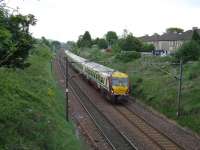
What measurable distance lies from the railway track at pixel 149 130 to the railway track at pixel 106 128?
1796 millimetres

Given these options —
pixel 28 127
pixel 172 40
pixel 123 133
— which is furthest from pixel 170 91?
pixel 172 40

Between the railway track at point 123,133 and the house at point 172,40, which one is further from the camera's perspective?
the house at point 172,40

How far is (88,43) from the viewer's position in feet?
447

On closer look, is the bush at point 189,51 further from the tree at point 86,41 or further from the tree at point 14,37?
the tree at point 86,41

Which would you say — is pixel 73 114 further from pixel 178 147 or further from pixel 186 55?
pixel 186 55

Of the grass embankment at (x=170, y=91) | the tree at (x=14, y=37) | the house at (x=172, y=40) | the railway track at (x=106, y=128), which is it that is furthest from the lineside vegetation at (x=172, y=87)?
the house at (x=172, y=40)

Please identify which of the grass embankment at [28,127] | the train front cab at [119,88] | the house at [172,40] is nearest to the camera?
the grass embankment at [28,127]

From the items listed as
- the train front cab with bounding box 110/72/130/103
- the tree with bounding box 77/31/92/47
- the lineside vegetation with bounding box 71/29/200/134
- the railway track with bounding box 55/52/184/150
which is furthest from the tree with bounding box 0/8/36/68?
the tree with bounding box 77/31/92/47

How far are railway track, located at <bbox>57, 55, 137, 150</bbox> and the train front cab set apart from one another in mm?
2388

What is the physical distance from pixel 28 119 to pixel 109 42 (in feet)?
344

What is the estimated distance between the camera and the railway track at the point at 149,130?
2094 centimetres

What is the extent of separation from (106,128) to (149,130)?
10.2 ft

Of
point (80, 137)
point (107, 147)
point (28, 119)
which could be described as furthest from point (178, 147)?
point (28, 119)

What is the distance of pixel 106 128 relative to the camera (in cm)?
2495
